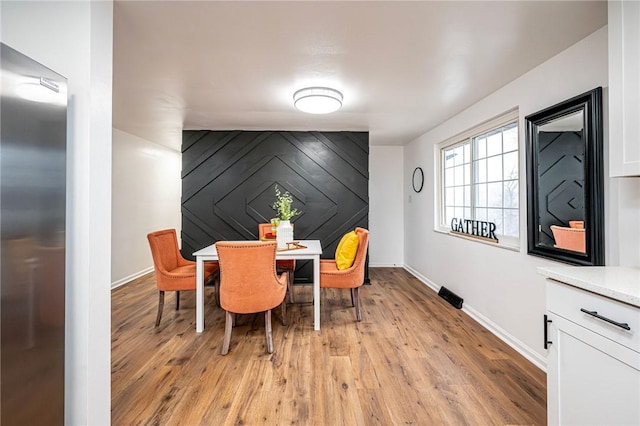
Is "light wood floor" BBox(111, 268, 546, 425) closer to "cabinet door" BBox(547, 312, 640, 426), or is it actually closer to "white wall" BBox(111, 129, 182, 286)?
"cabinet door" BBox(547, 312, 640, 426)

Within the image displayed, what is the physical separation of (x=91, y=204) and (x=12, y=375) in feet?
2.27

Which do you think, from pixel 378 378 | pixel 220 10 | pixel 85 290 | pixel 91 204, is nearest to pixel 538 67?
pixel 220 10

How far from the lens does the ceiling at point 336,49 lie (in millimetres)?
1687

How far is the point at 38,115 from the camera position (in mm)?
1145

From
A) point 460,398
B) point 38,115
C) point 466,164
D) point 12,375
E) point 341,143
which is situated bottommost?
point 460,398

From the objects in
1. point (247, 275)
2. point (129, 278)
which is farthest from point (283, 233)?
point (129, 278)

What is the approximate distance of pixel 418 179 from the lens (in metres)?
4.98

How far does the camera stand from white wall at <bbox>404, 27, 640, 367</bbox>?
176 cm

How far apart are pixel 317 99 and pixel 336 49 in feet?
2.39

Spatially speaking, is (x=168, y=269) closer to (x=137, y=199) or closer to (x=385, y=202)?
(x=137, y=199)

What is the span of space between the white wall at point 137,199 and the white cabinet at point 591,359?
513cm

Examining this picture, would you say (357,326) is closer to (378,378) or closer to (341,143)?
(378,378)

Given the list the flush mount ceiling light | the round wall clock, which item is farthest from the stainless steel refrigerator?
the round wall clock

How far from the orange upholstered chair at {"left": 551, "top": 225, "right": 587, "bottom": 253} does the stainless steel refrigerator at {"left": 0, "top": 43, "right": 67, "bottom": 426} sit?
9.52ft
